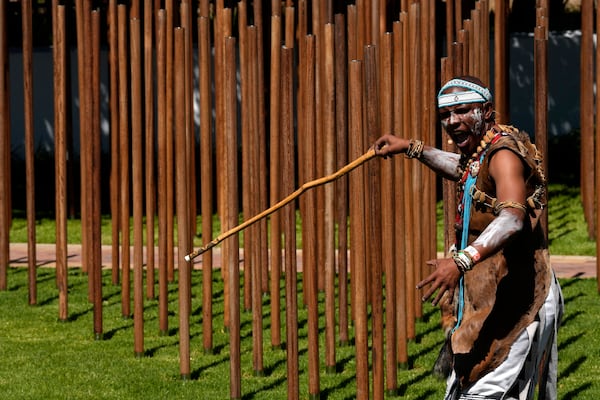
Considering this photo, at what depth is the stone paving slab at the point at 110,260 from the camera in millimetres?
12039

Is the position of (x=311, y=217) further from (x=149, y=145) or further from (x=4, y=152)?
(x=4, y=152)

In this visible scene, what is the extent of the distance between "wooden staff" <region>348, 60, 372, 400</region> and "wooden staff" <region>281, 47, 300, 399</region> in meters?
0.37

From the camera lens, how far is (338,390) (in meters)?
7.99

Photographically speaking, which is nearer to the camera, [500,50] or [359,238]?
[359,238]

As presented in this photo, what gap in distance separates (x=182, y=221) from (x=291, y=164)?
89cm

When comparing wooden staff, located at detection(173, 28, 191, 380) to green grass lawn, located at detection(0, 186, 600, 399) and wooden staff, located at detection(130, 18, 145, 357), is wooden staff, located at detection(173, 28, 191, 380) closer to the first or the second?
green grass lawn, located at detection(0, 186, 600, 399)

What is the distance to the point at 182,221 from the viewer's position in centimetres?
802

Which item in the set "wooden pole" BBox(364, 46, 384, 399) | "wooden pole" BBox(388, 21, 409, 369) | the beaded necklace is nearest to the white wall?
"wooden pole" BBox(388, 21, 409, 369)

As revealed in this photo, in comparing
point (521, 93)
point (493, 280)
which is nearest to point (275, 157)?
point (493, 280)

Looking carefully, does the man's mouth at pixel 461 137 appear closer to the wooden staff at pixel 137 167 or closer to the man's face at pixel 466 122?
the man's face at pixel 466 122

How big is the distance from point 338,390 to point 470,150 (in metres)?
2.69

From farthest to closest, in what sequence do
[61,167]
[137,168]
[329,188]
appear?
[61,167]
[137,168]
[329,188]

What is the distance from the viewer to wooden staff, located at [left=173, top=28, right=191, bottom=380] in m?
8.03

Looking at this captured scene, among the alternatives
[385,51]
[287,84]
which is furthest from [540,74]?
[287,84]
